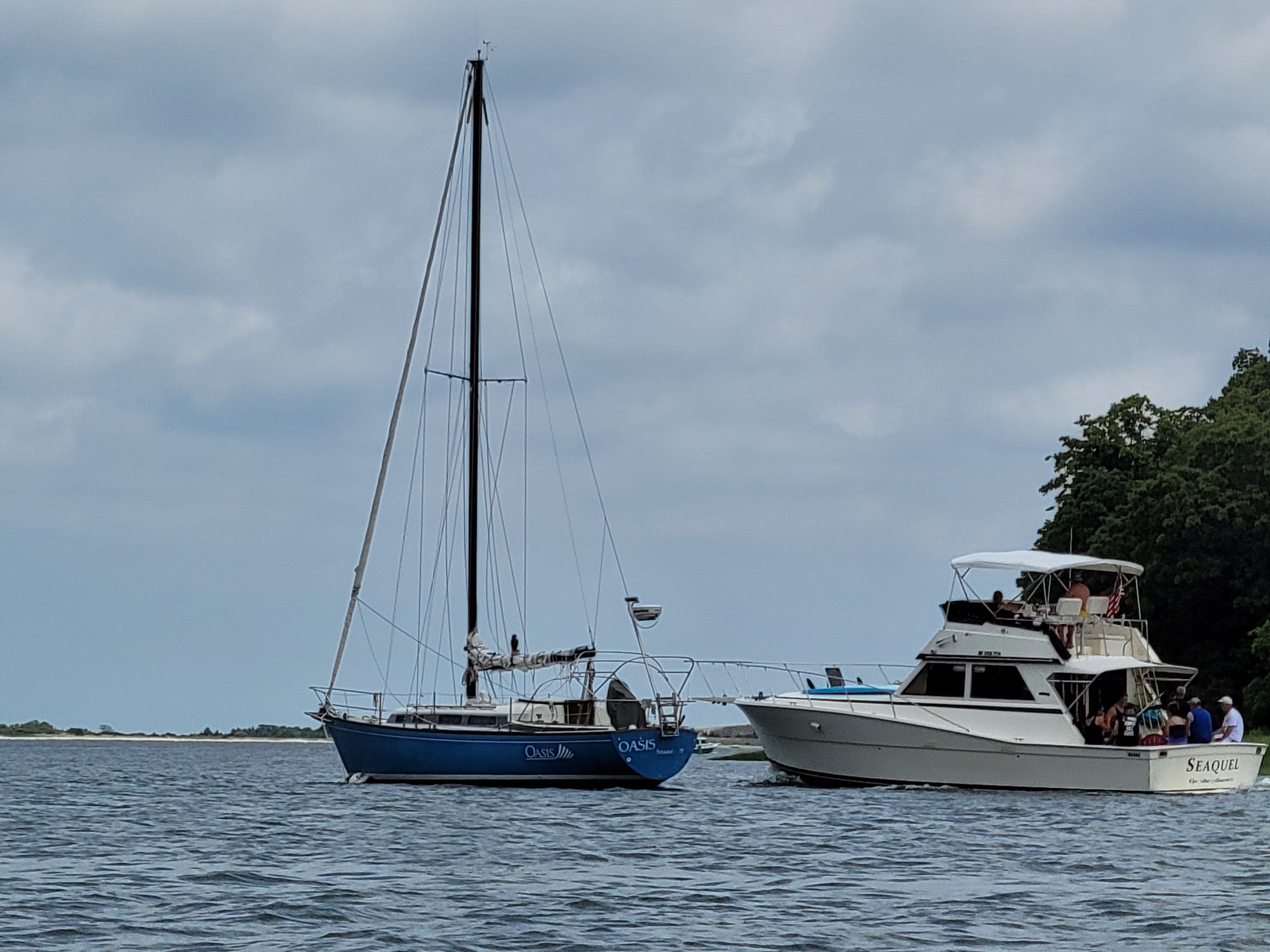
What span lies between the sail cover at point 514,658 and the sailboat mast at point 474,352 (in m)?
0.64

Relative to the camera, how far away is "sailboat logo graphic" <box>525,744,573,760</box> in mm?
43625

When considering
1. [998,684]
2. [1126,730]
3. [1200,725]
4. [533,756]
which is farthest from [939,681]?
[533,756]

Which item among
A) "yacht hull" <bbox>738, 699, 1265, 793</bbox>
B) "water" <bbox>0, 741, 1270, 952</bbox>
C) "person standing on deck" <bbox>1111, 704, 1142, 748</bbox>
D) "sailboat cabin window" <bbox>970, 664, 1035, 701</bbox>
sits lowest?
"water" <bbox>0, 741, 1270, 952</bbox>

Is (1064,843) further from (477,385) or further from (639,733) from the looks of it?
(477,385)

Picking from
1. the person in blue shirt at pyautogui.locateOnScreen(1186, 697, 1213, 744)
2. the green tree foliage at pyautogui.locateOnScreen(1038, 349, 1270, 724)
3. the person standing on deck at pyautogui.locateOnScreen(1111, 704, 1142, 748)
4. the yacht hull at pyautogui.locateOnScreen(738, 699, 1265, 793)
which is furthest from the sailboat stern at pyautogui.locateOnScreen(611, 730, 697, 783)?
the green tree foliage at pyautogui.locateOnScreen(1038, 349, 1270, 724)

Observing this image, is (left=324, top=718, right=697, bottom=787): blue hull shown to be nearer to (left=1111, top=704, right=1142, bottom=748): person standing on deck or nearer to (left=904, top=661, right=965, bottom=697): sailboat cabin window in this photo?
(left=904, top=661, right=965, bottom=697): sailboat cabin window

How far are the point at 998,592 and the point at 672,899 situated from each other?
863 inches

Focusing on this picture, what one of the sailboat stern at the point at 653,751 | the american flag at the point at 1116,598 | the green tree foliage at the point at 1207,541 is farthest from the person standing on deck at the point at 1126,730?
the green tree foliage at the point at 1207,541

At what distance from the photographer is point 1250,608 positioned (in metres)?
67.6

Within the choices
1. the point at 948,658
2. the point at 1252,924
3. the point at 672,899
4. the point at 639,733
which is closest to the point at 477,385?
the point at 639,733

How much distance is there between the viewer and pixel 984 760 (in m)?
42.4

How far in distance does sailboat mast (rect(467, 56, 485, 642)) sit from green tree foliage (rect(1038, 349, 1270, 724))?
77.8ft

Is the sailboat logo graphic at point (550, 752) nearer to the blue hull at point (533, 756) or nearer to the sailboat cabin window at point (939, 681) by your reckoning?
the blue hull at point (533, 756)

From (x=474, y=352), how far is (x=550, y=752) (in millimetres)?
12347
